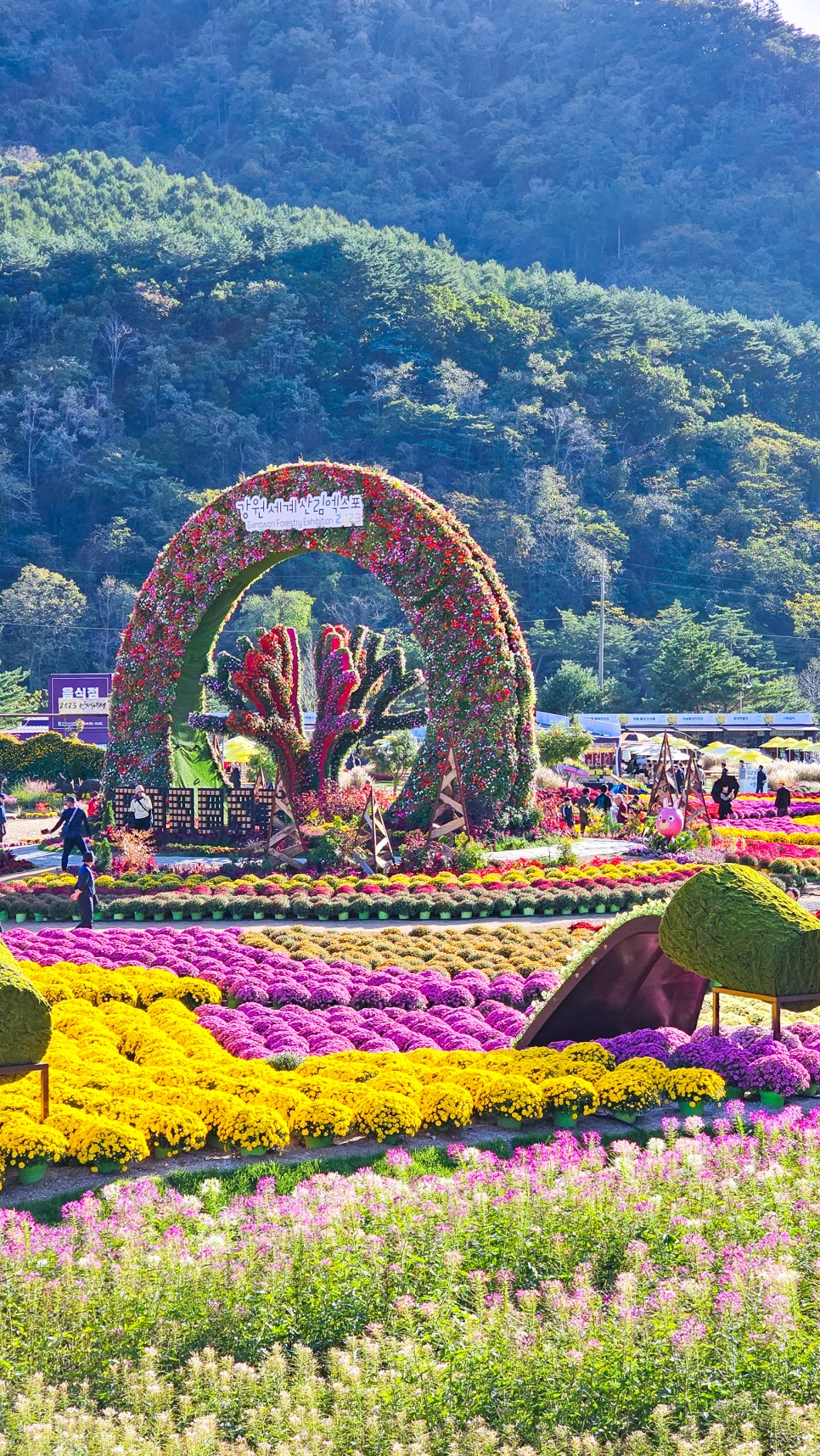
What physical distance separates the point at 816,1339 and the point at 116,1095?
5110 millimetres

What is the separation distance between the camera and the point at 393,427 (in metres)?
87.2

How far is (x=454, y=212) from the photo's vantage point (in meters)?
145

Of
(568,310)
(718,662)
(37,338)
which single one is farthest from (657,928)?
(568,310)

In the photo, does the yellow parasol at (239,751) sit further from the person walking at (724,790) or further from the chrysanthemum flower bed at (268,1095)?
the chrysanthemum flower bed at (268,1095)

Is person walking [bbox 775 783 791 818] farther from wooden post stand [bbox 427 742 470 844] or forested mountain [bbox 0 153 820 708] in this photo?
forested mountain [bbox 0 153 820 708]

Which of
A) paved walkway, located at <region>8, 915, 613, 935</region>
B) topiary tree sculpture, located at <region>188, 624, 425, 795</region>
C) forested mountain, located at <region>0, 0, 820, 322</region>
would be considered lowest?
paved walkway, located at <region>8, 915, 613, 935</region>

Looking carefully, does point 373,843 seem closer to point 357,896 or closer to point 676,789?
point 357,896

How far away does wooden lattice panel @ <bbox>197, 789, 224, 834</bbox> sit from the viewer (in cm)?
2609

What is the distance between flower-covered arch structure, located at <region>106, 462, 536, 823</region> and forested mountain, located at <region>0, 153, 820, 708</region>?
46.7m

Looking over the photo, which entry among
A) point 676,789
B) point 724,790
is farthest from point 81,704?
point 676,789

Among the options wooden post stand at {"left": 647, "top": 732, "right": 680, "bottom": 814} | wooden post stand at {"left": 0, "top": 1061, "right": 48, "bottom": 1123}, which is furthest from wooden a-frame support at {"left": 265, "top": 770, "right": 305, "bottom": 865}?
wooden post stand at {"left": 0, "top": 1061, "right": 48, "bottom": 1123}

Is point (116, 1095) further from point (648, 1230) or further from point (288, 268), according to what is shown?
point (288, 268)

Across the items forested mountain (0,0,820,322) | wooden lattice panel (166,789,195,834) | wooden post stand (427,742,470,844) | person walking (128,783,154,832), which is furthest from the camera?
forested mountain (0,0,820,322)

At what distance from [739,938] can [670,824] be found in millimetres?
13476
